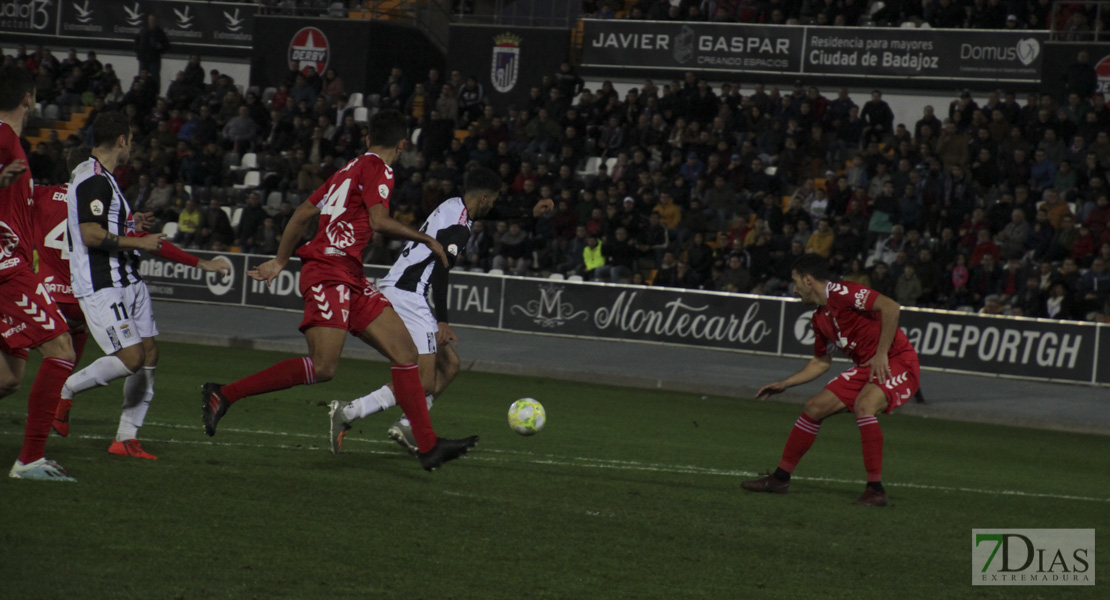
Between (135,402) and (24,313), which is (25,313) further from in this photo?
(135,402)

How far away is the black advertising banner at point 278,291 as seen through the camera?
2341 centimetres

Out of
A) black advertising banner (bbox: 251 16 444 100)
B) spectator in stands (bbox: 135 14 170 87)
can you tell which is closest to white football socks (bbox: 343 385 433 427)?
black advertising banner (bbox: 251 16 444 100)

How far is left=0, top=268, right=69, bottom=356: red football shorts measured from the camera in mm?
6617

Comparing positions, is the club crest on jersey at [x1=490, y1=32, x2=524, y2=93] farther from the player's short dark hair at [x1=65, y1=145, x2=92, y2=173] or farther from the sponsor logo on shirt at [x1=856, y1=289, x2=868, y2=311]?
the sponsor logo on shirt at [x1=856, y1=289, x2=868, y2=311]

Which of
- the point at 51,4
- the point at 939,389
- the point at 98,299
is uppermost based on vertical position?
the point at 51,4

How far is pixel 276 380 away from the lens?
797 cm

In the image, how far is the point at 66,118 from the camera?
3216 centimetres

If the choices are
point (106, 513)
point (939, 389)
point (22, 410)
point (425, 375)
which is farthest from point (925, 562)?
point (939, 389)

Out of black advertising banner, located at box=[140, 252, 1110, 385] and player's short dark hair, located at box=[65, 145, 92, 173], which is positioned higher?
player's short dark hair, located at box=[65, 145, 92, 173]

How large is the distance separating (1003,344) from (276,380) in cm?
1398

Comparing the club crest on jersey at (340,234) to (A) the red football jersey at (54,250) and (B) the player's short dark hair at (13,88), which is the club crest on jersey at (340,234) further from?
(B) the player's short dark hair at (13,88)

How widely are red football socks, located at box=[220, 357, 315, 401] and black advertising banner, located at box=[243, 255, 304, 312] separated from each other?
15420 mm

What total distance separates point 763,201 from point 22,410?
15980mm

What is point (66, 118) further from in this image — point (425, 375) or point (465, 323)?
point (425, 375)
